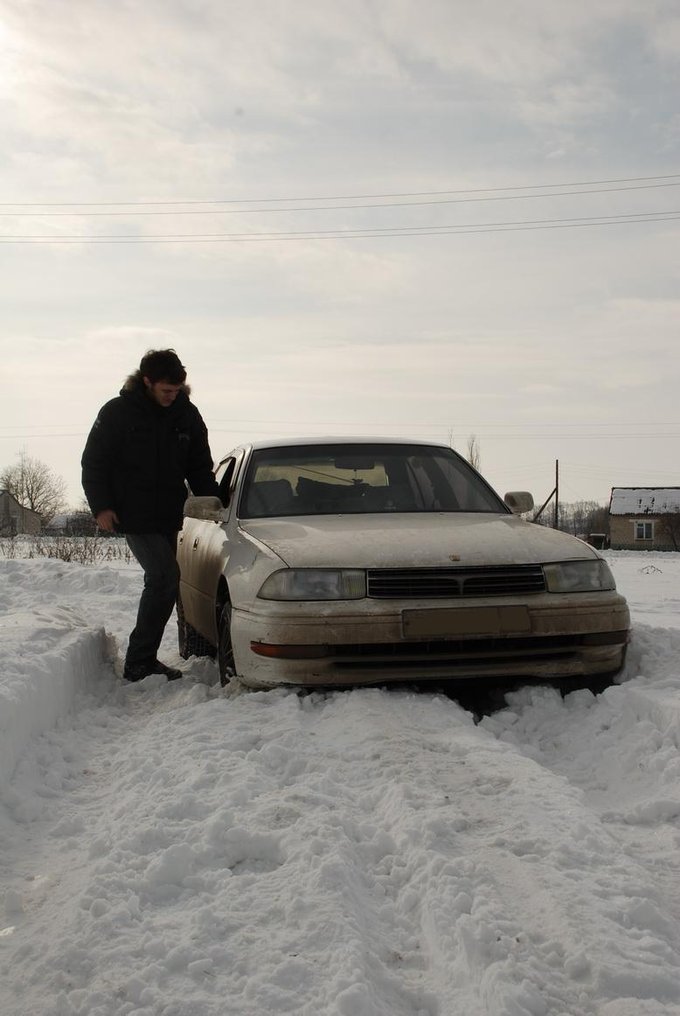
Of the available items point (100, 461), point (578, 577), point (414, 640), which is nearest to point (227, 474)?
point (100, 461)

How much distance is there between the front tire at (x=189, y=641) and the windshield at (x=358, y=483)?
4.50ft

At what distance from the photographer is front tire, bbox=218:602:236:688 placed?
4988 millimetres

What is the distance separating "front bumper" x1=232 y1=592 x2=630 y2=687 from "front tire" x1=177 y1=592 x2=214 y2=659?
2.10m

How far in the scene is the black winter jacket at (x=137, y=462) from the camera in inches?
241

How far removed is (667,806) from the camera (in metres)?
3.21

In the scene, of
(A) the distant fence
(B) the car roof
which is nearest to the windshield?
(B) the car roof

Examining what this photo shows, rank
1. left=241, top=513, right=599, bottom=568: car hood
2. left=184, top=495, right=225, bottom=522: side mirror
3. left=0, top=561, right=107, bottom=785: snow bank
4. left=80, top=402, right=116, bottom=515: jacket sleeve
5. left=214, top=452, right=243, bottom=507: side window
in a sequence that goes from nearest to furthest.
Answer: left=0, top=561, right=107, bottom=785: snow bank, left=241, top=513, right=599, bottom=568: car hood, left=184, top=495, right=225, bottom=522: side mirror, left=80, top=402, right=116, bottom=515: jacket sleeve, left=214, top=452, right=243, bottom=507: side window

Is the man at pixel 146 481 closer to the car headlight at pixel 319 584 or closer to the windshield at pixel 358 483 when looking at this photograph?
the windshield at pixel 358 483

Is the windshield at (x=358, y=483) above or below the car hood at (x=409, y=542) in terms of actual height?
above

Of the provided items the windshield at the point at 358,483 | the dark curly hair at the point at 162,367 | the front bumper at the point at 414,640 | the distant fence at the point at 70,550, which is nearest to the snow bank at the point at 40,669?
the front bumper at the point at 414,640

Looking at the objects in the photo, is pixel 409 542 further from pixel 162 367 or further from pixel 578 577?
pixel 162 367

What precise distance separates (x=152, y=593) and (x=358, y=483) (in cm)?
154

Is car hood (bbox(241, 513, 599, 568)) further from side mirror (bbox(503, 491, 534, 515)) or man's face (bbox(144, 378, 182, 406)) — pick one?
man's face (bbox(144, 378, 182, 406))

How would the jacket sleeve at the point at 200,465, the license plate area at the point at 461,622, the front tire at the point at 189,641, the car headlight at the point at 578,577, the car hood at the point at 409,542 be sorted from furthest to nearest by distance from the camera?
the front tire at the point at 189,641, the jacket sleeve at the point at 200,465, the car headlight at the point at 578,577, the car hood at the point at 409,542, the license plate area at the point at 461,622
